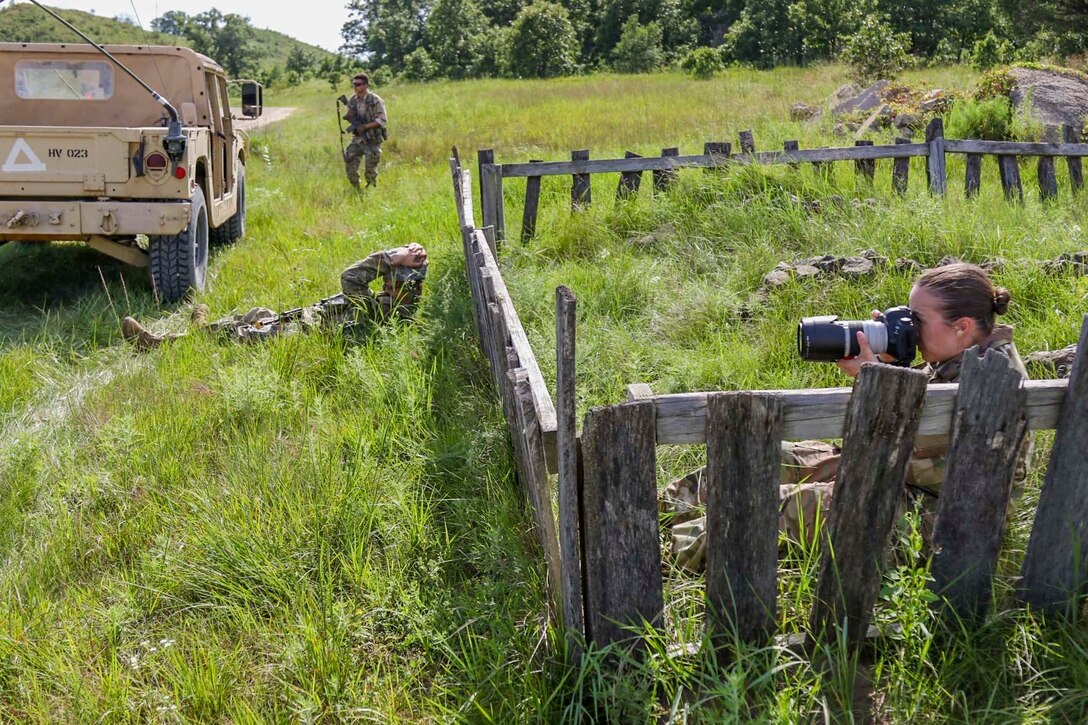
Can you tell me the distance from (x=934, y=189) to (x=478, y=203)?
4.10 meters

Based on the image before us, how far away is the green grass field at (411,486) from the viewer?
7.38ft

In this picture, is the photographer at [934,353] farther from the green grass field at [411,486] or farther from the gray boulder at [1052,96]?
the gray boulder at [1052,96]

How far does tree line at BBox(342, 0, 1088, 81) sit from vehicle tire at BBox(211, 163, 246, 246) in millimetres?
14722

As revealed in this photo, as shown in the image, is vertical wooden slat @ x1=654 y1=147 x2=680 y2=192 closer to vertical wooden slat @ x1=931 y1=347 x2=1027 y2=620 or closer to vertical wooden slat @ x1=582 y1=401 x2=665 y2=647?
vertical wooden slat @ x1=931 y1=347 x2=1027 y2=620

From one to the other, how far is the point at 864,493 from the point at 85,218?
18.1 ft

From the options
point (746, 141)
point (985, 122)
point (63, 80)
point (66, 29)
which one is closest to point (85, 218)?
point (63, 80)

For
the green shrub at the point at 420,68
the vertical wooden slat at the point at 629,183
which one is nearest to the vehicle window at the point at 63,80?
the vertical wooden slat at the point at 629,183

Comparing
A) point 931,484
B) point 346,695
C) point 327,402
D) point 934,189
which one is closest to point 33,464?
point 327,402

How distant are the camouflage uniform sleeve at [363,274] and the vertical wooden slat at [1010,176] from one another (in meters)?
4.83

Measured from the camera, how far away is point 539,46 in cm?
3916

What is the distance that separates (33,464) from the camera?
3662 mm

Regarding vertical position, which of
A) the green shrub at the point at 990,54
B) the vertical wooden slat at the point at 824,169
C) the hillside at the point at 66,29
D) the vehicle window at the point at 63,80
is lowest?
the vertical wooden slat at the point at 824,169

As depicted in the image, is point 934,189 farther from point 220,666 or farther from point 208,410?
point 220,666

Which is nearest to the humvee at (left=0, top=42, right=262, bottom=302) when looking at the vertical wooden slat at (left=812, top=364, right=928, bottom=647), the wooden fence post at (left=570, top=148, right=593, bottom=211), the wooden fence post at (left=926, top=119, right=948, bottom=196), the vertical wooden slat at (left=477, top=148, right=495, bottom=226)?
the vertical wooden slat at (left=477, top=148, right=495, bottom=226)
